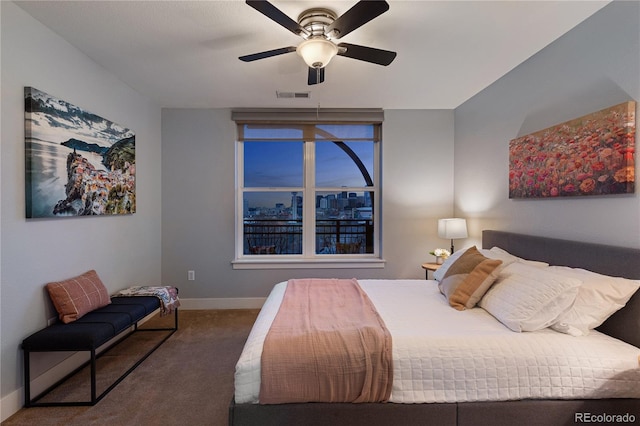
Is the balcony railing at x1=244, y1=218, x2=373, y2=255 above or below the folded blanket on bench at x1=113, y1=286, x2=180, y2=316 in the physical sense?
above

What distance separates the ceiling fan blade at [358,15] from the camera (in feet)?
4.87

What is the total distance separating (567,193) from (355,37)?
1.88 meters

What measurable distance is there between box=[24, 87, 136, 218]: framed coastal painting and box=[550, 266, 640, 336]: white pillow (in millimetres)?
3360

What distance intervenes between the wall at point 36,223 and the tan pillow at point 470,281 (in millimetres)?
2886

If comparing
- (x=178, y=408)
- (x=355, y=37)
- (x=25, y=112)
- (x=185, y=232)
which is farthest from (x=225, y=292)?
(x=355, y=37)

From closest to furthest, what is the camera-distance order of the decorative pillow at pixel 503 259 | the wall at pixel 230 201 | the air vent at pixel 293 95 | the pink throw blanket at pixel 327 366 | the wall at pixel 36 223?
the pink throw blanket at pixel 327 366 < the wall at pixel 36 223 < the decorative pillow at pixel 503 259 < the air vent at pixel 293 95 < the wall at pixel 230 201

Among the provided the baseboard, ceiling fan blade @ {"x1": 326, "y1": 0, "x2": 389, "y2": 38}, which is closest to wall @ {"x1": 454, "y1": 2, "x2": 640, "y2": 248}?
ceiling fan blade @ {"x1": 326, "y1": 0, "x2": 389, "y2": 38}

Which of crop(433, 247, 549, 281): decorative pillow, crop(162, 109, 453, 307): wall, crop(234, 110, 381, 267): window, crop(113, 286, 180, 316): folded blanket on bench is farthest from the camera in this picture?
crop(234, 110, 381, 267): window

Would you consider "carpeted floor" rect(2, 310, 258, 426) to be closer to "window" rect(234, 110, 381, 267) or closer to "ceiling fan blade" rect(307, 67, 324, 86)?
"window" rect(234, 110, 381, 267)

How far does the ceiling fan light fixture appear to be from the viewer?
6.11 feet

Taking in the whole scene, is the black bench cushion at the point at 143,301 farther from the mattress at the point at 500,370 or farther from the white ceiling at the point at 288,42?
the white ceiling at the point at 288,42

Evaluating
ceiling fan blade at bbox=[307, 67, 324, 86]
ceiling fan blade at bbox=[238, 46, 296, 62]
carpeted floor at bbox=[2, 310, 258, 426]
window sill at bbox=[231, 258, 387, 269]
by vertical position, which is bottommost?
carpeted floor at bbox=[2, 310, 258, 426]

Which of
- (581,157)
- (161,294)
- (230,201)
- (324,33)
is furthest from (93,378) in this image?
(581,157)

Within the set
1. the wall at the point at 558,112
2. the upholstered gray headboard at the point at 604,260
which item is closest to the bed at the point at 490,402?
the upholstered gray headboard at the point at 604,260
